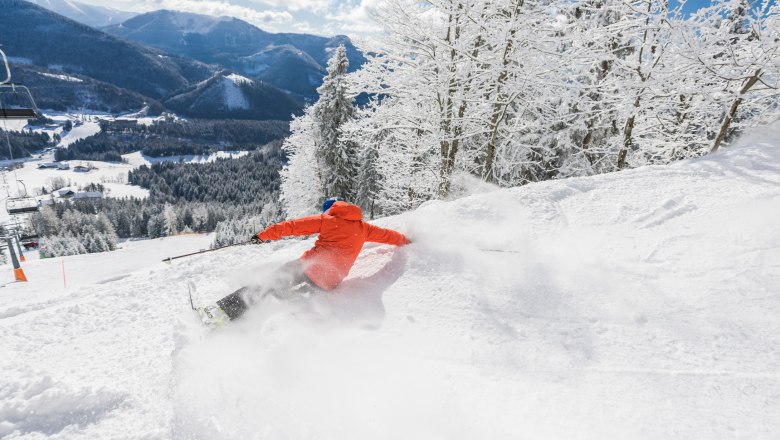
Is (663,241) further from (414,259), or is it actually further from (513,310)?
(414,259)

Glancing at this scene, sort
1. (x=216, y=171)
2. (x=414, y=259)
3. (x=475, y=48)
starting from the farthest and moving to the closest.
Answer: (x=216, y=171), (x=475, y=48), (x=414, y=259)

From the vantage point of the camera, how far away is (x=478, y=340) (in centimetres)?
351

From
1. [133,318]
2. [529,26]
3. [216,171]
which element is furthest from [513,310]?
[216,171]

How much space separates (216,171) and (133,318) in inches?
5568

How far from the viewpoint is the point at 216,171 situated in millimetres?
132625

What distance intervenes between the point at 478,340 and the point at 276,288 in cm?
248

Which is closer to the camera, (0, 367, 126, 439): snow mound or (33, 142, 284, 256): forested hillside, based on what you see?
(0, 367, 126, 439): snow mound

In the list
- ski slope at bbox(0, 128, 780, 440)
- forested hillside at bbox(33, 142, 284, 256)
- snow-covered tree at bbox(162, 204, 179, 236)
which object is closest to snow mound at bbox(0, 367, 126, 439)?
ski slope at bbox(0, 128, 780, 440)

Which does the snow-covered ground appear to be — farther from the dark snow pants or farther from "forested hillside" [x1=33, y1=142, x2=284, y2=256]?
the dark snow pants

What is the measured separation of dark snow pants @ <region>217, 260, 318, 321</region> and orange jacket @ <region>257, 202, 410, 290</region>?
11 cm

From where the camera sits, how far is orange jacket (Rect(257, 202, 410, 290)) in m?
4.70

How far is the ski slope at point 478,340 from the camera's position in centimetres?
273

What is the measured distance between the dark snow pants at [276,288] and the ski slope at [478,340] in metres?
0.18

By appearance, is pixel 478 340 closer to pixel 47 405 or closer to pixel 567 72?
pixel 47 405
